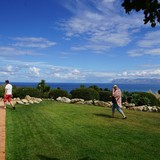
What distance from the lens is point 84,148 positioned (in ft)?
35.2

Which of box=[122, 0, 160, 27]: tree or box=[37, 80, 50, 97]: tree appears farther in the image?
box=[37, 80, 50, 97]: tree

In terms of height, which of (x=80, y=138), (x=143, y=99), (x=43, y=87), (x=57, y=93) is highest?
(x=43, y=87)

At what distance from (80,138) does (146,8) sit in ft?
25.0

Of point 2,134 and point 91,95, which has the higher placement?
point 91,95

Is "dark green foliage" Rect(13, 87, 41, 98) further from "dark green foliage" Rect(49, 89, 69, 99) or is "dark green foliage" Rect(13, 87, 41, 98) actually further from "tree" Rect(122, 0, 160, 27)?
"tree" Rect(122, 0, 160, 27)

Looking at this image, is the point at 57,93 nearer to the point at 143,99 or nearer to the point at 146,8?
the point at 143,99

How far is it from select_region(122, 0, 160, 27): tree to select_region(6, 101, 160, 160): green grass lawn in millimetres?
5253

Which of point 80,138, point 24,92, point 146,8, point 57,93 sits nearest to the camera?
point 146,8

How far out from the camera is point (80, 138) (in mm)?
12250

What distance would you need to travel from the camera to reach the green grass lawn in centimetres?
1000

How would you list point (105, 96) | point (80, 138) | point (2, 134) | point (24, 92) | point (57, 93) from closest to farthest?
point (80, 138), point (2, 134), point (24, 92), point (105, 96), point (57, 93)

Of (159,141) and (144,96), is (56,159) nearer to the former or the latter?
(159,141)

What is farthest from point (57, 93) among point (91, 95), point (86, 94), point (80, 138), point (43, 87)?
point (80, 138)

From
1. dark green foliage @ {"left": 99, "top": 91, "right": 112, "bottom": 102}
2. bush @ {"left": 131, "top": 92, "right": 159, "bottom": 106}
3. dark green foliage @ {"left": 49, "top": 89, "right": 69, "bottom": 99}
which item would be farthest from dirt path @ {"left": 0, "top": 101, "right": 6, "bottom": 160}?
dark green foliage @ {"left": 99, "top": 91, "right": 112, "bottom": 102}
